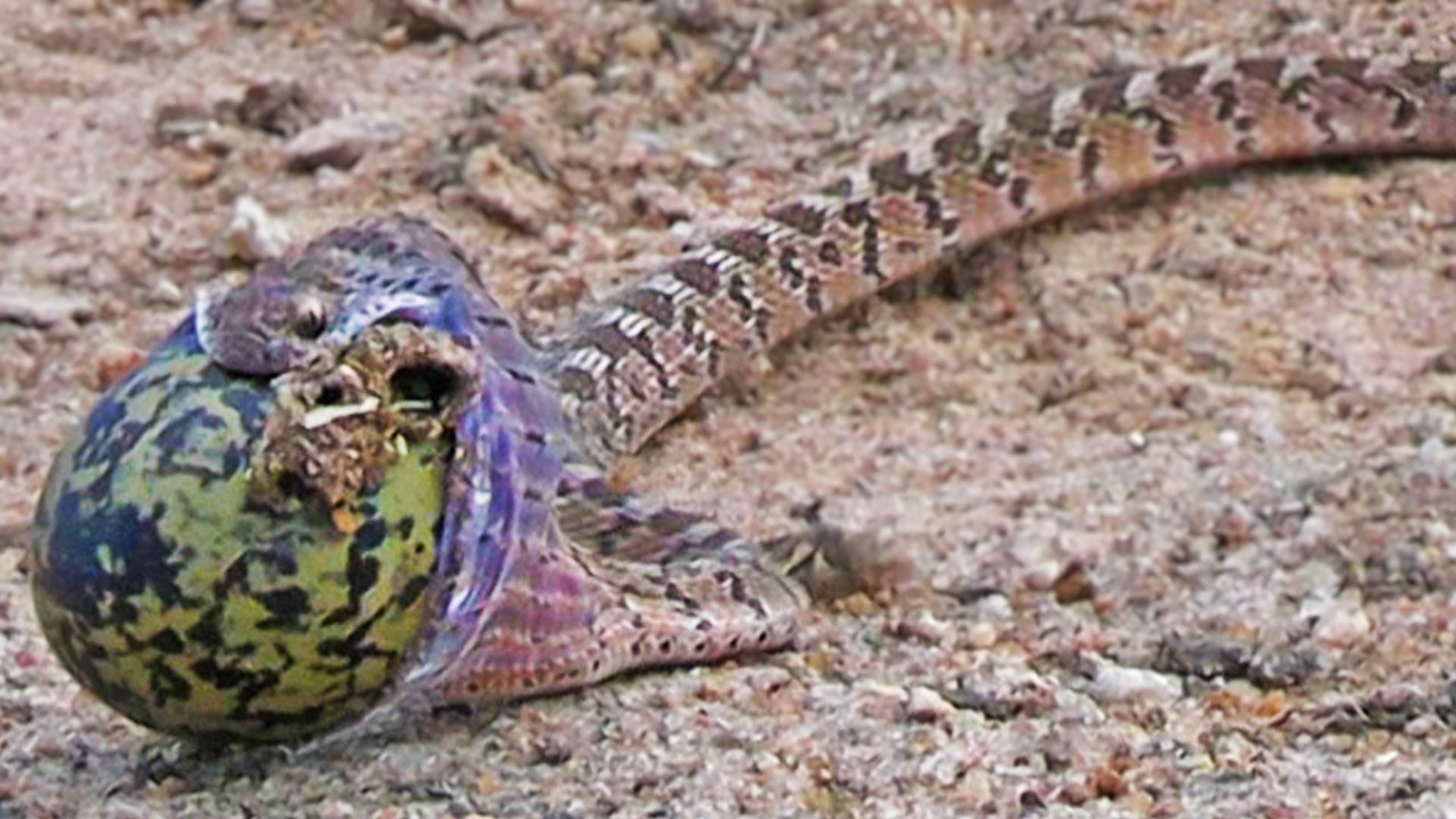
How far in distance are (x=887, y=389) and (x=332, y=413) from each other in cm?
182

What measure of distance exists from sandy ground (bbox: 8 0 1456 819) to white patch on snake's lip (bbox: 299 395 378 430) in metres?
0.46

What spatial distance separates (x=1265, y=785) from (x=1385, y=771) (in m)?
0.16

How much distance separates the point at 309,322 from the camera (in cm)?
285

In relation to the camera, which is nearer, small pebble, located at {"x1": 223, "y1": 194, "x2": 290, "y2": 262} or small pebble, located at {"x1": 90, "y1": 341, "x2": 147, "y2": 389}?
small pebble, located at {"x1": 90, "y1": 341, "x2": 147, "y2": 389}

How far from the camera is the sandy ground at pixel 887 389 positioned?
3.09 metres

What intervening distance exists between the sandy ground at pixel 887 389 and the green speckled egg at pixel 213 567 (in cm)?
23

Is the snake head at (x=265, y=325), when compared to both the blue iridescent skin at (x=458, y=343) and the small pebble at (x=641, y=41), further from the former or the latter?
the small pebble at (x=641, y=41)

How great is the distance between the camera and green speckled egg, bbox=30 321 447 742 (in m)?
2.73

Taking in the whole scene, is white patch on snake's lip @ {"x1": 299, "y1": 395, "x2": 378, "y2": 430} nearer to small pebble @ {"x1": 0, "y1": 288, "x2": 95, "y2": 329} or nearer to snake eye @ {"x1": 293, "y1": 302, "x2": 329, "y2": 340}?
snake eye @ {"x1": 293, "y1": 302, "x2": 329, "y2": 340}

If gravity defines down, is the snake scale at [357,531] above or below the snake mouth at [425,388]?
below

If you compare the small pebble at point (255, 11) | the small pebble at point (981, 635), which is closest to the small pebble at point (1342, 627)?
the small pebble at point (981, 635)

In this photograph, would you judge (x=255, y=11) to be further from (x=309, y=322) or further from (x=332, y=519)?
(x=332, y=519)

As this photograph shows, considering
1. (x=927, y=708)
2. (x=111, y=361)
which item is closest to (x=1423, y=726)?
(x=927, y=708)

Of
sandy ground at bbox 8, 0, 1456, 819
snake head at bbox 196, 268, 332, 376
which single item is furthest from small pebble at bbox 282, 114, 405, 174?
snake head at bbox 196, 268, 332, 376
